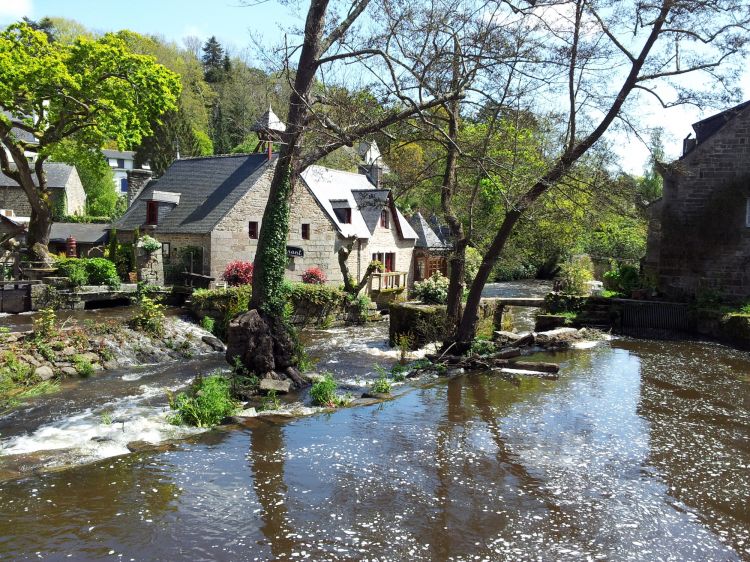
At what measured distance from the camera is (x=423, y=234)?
35344 mm


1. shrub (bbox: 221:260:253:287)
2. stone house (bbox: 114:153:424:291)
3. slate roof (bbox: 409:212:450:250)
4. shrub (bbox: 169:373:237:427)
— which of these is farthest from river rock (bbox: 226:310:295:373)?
slate roof (bbox: 409:212:450:250)

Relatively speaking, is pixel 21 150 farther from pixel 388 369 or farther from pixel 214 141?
Answer: pixel 214 141

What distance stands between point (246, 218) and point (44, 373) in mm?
13589

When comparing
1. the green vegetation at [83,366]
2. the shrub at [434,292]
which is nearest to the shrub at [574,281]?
the shrub at [434,292]

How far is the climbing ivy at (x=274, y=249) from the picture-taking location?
45.2ft

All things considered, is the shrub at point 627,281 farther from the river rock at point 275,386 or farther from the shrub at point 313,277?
the river rock at point 275,386

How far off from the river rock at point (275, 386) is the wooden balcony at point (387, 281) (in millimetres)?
14563

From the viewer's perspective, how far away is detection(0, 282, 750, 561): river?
6211 millimetres

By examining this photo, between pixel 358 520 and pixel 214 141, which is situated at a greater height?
pixel 214 141

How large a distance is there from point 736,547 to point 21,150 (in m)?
29.5

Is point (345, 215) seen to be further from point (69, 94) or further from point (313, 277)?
point (69, 94)

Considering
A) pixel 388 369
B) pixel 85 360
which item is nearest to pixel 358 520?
pixel 388 369

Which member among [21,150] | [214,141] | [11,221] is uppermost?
[214,141]

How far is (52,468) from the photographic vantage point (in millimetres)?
8070
